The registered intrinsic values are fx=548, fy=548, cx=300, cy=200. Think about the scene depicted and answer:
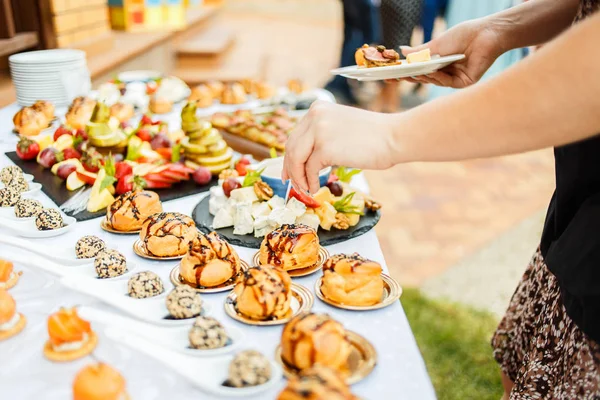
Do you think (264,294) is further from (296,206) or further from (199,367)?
(296,206)

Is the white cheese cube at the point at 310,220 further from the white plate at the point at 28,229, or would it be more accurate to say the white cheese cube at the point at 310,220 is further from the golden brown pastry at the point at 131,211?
the white plate at the point at 28,229

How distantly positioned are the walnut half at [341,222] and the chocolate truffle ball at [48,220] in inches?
24.5

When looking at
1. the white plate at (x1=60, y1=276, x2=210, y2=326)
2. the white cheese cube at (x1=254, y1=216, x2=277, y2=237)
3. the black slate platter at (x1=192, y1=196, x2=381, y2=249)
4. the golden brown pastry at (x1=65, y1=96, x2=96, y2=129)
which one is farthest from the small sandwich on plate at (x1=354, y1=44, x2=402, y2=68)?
the golden brown pastry at (x1=65, y1=96, x2=96, y2=129)

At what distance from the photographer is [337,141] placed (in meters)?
0.82

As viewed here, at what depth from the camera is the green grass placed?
2170mm

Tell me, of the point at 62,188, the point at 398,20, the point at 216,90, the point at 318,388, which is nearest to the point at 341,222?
the point at 318,388

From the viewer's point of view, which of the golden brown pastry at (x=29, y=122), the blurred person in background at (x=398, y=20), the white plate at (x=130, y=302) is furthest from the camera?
the blurred person in background at (x=398, y=20)

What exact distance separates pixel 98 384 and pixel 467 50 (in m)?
1.10

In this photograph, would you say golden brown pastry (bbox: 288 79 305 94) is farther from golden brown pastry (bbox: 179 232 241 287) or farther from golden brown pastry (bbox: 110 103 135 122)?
golden brown pastry (bbox: 179 232 241 287)

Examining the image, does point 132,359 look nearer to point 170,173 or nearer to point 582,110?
point 582,110

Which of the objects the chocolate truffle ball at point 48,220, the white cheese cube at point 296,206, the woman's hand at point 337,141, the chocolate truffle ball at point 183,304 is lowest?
the chocolate truffle ball at point 48,220

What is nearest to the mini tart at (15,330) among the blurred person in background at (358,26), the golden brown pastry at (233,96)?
the golden brown pastry at (233,96)

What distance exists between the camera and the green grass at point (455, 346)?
85.4 inches

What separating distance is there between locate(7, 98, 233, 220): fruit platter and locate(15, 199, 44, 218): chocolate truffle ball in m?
0.11
